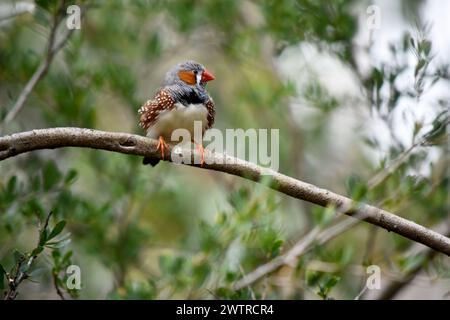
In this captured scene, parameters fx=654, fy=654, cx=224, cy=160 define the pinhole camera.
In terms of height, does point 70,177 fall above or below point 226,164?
above

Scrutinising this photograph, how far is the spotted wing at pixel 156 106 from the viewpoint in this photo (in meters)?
3.77

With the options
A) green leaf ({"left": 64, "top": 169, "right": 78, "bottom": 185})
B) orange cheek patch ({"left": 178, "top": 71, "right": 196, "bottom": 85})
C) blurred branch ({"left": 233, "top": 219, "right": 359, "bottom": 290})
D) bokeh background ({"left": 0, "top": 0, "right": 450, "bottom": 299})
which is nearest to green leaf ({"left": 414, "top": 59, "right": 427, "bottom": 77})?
bokeh background ({"left": 0, "top": 0, "right": 450, "bottom": 299})

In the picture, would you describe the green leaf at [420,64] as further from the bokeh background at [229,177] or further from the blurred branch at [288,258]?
the blurred branch at [288,258]

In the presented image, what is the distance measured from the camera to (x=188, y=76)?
154 inches

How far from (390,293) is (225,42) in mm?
2489

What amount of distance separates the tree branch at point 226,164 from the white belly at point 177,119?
58cm

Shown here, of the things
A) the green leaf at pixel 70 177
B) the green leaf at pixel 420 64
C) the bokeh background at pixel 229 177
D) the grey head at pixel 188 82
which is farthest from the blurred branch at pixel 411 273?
the green leaf at pixel 70 177

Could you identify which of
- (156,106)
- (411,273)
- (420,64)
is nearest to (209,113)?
(156,106)

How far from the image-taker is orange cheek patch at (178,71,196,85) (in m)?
3.92

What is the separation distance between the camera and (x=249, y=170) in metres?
2.99

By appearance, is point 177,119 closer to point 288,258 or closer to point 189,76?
point 189,76

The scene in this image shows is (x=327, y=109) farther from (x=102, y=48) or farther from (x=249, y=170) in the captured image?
(x=102, y=48)

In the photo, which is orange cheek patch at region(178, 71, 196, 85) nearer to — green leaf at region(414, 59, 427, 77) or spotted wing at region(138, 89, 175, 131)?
spotted wing at region(138, 89, 175, 131)

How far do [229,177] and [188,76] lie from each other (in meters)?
2.36
